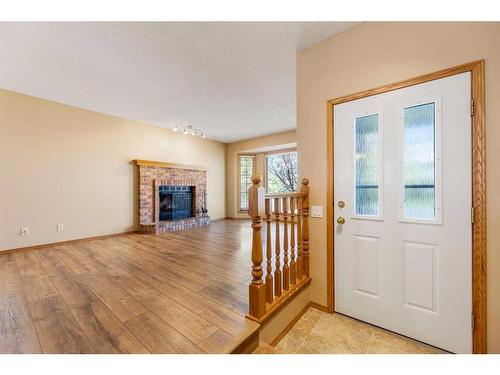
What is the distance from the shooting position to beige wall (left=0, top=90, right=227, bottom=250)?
10.7 feet

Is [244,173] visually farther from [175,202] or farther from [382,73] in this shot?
[382,73]

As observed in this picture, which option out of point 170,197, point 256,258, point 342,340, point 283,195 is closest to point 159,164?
point 170,197

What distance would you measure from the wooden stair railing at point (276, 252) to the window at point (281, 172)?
4.43m

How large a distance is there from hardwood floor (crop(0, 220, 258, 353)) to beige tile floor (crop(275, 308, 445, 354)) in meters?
0.47

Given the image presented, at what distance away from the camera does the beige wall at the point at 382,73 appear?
1357 mm

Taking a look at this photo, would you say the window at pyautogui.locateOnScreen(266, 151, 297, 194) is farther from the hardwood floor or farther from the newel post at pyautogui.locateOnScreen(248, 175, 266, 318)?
the newel post at pyautogui.locateOnScreen(248, 175, 266, 318)

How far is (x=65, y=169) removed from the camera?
378 cm

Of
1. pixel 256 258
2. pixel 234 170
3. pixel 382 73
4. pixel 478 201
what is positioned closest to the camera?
pixel 478 201

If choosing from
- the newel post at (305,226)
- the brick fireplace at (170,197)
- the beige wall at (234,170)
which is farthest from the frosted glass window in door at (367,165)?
the beige wall at (234,170)

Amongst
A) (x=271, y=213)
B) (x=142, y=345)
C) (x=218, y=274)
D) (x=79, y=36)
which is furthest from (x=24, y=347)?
(x=79, y=36)

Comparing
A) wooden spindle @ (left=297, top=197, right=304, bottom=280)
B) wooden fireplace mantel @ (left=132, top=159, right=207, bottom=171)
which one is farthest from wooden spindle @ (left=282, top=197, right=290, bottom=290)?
wooden fireplace mantel @ (left=132, top=159, right=207, bottom=171)

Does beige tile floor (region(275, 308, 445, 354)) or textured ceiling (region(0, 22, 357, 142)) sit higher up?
textured ceiling (region(0, 22, 357, 142))

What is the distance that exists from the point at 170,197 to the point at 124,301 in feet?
12.7

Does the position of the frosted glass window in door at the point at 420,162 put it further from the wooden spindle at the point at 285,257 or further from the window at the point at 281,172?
the window at the point at 281,172
